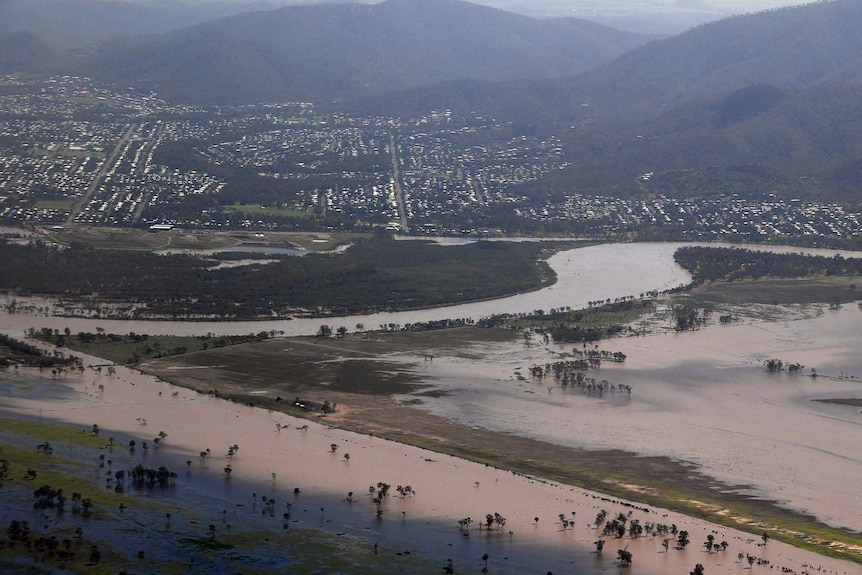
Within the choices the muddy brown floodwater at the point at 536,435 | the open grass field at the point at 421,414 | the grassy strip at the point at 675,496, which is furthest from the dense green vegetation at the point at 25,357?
the grassy strip at the point at 675,496

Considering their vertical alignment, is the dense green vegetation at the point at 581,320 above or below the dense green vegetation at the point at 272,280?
below

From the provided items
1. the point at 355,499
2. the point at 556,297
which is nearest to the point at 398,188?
the point at 556,297

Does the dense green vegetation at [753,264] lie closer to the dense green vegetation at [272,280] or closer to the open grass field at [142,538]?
the dense green vegetation at [272,280]

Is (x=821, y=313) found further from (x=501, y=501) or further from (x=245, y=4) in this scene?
(x=245, y=4)

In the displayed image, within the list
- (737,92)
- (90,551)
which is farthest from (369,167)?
(90,551)

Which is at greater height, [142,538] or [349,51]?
[349,51]

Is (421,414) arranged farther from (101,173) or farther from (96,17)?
(96,17)

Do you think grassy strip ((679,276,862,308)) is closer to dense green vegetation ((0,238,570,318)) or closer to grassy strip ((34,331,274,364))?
dense green vegetation ((0,238,570,318))
